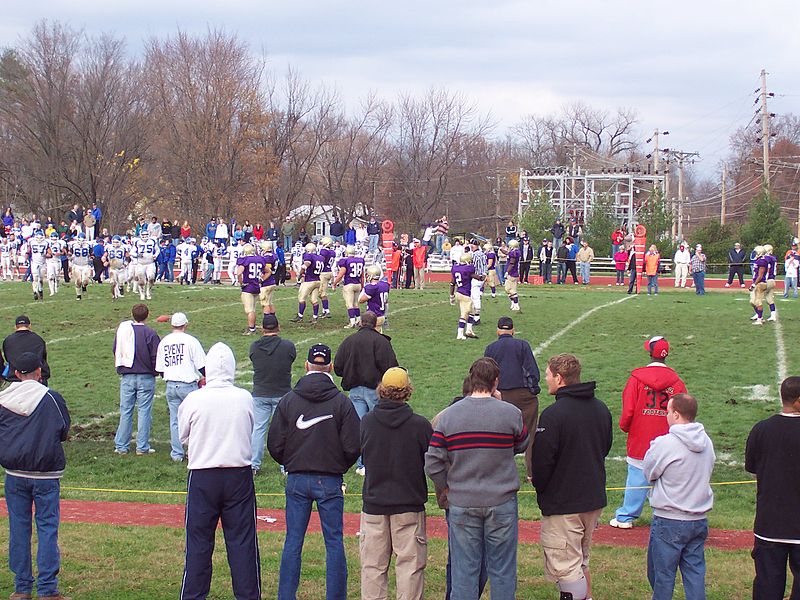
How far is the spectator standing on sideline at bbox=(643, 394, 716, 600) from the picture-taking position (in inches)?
237

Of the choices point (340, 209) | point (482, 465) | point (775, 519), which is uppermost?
point (340, 209)

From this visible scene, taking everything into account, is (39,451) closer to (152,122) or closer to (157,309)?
(157,309)

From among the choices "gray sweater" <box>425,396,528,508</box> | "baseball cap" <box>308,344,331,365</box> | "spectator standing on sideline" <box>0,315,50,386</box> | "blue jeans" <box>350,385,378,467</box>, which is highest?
"baseball cap" <box>308,344,331,365</box>

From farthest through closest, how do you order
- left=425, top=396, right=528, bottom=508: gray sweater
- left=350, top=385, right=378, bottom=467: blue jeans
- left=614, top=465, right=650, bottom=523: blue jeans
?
left=350, top=385, right=378, bottom=467: blue jeans → left=614, top=465, right=650, bottom=523: blue jeans → left=425, top=396, right=528, bottom=508: gray sweater

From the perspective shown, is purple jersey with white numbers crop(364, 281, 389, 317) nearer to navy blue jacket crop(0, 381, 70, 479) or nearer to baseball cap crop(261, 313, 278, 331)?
baseball cap crop(261, 313, 278, 331)

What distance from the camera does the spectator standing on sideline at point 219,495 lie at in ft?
20.4

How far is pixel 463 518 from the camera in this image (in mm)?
5762

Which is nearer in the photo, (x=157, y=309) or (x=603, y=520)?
(x=603, y=520)

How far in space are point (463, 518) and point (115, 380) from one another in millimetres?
10790

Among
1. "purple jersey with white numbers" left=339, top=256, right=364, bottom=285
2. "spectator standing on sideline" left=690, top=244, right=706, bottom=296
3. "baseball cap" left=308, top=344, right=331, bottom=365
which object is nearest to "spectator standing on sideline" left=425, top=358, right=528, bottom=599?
"baseball cap" left=308, top=344, right=331, bottom=365

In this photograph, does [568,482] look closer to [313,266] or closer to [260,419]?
[260,419]

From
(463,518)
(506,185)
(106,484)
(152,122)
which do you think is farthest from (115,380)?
(506,185)

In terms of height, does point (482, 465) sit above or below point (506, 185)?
below

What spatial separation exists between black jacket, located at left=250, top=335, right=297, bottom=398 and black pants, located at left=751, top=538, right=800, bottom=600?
5483 millimetres
